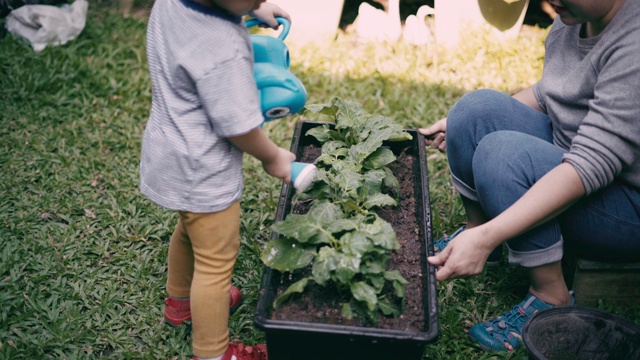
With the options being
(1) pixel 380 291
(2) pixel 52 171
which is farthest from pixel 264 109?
(2) pixel 52 171

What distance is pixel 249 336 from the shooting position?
2252 mm

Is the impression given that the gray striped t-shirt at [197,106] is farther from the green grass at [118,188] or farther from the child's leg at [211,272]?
the green grass at [118,188]

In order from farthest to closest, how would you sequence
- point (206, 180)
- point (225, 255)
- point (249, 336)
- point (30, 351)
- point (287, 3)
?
point (287, 3), point (249, 336), point (30, 351), point (225, 255), point (206, 180)

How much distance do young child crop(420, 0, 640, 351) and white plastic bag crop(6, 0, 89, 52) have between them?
2703mm

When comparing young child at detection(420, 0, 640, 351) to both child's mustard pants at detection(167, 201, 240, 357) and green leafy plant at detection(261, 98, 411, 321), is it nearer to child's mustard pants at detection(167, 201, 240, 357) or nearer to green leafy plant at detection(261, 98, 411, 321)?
green leafy plant at detection(261, 98, 411, 321)

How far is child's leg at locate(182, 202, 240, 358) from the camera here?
1.82m

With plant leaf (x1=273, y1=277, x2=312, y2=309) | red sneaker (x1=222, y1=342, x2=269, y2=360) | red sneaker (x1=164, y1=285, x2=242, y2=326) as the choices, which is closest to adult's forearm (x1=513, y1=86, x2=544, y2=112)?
plant leaf (x1=273, y1=277, x2=312, y2=309)

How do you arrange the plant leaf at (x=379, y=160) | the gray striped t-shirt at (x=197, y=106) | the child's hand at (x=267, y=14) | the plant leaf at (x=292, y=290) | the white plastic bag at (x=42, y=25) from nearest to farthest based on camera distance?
the gray striped t-shirt at (x=197, y=106), the plant leaf at (x=292, y=290), the child's hand at (x=267, y=14), the plant leaf at (x=379, y=160), the white plastic bag at (x=42, y=25)

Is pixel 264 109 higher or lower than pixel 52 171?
higher

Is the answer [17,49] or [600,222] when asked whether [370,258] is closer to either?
[600,222]

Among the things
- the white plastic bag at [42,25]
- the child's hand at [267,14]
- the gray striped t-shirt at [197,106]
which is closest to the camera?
the gray striped t-shirt at [197,106]

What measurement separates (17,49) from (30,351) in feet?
7.69

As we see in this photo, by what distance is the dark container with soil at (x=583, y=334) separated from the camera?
1.91m

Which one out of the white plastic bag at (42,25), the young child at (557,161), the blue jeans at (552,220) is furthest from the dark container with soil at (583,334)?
the white plastic bag at (42,25)
